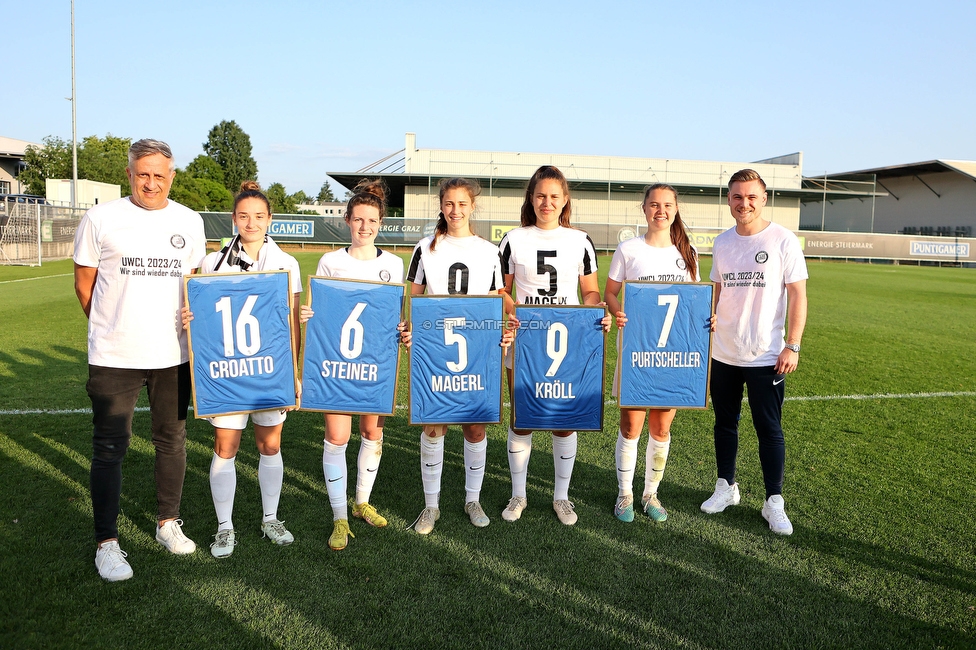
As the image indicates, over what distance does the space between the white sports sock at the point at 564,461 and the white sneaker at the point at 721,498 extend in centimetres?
87

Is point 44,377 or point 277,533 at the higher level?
point 44,377

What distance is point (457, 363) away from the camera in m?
3.83

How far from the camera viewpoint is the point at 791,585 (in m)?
3.25

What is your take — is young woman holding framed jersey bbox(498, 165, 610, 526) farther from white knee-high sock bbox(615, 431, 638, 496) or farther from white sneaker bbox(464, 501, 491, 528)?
white knee-high sock bbox(615, 431, 638, 496)

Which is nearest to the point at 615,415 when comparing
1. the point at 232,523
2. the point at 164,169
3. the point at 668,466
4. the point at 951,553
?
the point at 668,466

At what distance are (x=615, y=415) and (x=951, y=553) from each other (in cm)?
319

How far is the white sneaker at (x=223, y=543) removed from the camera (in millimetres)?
3465

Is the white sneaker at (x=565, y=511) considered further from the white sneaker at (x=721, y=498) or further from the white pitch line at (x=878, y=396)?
the white pitch line at (x=878, y=396)

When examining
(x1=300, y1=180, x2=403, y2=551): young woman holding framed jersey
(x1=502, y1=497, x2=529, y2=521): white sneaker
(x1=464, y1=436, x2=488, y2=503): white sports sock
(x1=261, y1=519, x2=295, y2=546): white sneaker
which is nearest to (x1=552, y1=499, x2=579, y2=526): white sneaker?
(x1=502, y1=497, x2=529, y2=521): white sneaker

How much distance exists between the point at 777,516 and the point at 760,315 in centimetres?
117

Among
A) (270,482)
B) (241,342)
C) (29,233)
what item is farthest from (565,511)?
(29,233)

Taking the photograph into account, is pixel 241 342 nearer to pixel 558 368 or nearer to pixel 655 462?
pixel 558 368

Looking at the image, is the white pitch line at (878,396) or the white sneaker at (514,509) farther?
the white pitch line at (878,396)

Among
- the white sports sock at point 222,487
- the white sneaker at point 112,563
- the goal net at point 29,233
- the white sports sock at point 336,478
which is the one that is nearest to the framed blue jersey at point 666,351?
the white sports sock at point 336,478
